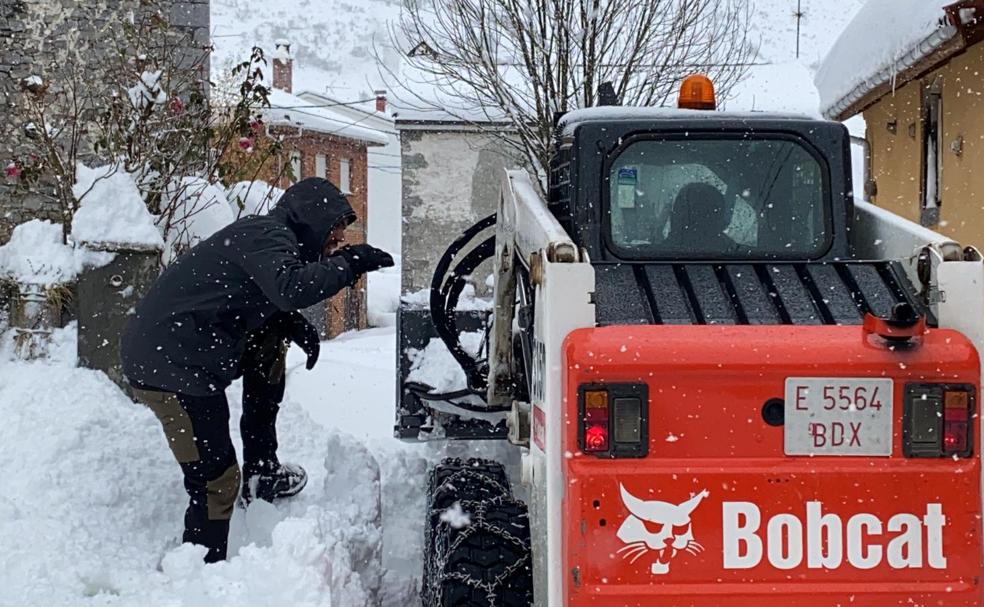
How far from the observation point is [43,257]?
6.19m

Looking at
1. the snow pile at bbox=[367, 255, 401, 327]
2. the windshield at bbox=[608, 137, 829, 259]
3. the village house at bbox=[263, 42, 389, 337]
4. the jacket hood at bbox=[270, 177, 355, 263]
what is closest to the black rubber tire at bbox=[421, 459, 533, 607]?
the windshield at bbox=[608, 137, 829, 259]

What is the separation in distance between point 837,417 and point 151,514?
10.4ft

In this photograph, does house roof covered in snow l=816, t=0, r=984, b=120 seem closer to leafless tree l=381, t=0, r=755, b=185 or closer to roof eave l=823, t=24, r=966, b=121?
roof eave l=823, t=24, r=966, b=121

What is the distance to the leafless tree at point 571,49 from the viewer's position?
12984 mm

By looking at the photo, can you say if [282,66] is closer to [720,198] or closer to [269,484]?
[269,484]

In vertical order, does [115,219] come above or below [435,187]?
below

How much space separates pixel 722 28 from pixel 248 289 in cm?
1148

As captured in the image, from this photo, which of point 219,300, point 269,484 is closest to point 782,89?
point 269,484

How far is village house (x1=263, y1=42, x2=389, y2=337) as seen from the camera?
1169 inches

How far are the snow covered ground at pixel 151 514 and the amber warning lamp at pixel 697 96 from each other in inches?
85.1

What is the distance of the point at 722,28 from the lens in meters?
14.6

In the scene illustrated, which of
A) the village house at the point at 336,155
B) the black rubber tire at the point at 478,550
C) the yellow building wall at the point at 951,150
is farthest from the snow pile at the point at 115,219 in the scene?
the village house at the point at 336,155

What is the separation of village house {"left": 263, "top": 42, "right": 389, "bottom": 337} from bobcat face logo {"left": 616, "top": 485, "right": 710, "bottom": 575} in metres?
24.7

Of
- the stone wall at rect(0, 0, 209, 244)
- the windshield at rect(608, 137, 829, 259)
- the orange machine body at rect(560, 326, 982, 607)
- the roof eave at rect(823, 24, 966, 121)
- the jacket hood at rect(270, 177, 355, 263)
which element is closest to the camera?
the orange machine body at rect(560, 326, 982, 607)
